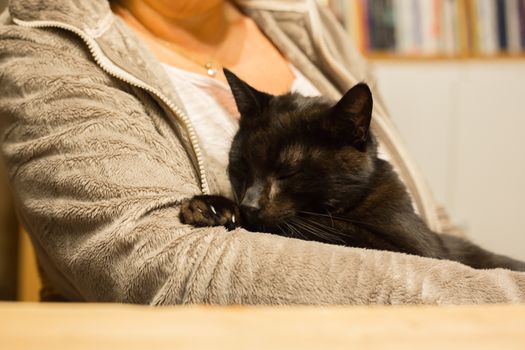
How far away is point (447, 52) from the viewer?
7.09ft

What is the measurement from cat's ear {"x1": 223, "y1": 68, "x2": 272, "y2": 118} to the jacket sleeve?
169mm

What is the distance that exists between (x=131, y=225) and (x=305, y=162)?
0.32 meters

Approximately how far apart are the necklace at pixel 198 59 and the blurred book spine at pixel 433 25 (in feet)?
3.22

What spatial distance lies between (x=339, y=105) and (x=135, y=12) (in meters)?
0.56

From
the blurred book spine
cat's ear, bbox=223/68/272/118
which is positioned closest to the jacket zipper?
cat's ear, bbox=223/68/272/118

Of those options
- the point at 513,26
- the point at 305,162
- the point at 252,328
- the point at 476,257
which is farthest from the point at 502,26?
the point at 252,328

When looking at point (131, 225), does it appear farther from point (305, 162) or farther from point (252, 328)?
point (252, 328)

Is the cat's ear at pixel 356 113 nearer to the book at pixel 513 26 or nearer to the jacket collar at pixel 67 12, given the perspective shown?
the jacket collar at pixel 67 12

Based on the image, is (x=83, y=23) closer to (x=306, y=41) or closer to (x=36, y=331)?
(x=306, y=41)

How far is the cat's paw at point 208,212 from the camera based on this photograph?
84cm

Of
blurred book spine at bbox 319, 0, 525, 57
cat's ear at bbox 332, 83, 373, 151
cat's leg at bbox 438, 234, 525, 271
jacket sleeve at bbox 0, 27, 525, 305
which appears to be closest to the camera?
jacket sleeve at bbox 0, 27, 525, 305

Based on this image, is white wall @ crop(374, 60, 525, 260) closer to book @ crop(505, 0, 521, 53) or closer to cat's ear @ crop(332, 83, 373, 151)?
book @ crop(505, 0, 521, 53)

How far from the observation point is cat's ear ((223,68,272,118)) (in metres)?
1.07

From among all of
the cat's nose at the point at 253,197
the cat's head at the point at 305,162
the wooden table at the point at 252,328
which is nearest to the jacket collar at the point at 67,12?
the cat's head at the point at 305,162
